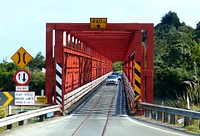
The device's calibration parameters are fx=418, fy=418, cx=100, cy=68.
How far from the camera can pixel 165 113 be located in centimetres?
1775

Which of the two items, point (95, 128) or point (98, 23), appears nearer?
point (95, 128)

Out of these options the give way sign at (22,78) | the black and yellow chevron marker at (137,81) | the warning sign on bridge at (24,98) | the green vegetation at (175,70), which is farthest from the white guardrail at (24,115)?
the green vegetation at (175,70)

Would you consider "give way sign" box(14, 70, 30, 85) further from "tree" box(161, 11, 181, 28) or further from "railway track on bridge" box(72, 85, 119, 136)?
"tree" box(161, 11, 181, 28)

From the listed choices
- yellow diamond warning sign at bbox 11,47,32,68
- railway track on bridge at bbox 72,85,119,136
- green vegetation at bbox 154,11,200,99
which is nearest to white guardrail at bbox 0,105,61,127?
railway track on bridge at bbox 72,85,119,136

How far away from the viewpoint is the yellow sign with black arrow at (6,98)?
1597 cm

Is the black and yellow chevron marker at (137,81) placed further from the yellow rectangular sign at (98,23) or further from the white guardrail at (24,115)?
the white guardrail at (24,115)

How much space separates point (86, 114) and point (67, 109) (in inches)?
65.7

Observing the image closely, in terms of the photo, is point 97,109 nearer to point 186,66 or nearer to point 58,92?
point 58,92

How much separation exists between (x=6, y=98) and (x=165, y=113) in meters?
6.64

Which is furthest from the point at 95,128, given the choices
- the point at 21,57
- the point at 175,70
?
the point at 175,70

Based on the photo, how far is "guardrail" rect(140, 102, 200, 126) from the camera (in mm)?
15205

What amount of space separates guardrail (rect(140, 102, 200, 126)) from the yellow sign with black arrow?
6.19 metres

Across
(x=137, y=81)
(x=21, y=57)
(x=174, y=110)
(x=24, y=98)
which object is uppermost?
(x=21, y=57)

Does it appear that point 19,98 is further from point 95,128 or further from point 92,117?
point 92,117
